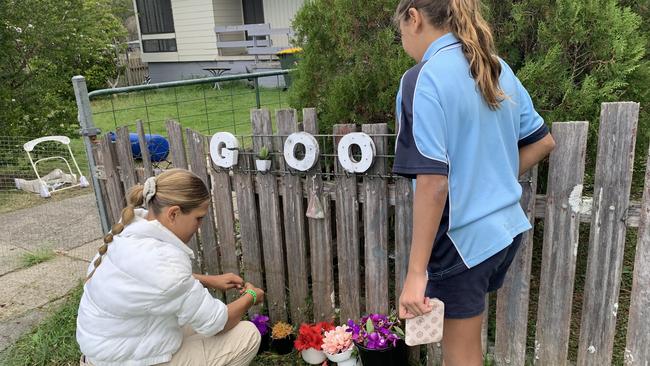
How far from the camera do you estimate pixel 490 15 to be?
2.65 m

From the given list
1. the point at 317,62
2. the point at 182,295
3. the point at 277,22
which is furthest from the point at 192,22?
the point at 182,295

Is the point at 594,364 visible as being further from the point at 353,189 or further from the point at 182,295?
the point at 182,295

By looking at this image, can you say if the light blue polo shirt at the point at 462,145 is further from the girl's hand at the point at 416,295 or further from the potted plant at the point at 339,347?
the potted plant at the point at 339,347

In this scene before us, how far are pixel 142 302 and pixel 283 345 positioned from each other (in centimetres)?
115

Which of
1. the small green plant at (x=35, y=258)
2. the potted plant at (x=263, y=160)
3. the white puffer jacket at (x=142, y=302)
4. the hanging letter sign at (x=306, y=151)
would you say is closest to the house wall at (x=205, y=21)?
the small green plant at (x=35, y=258)

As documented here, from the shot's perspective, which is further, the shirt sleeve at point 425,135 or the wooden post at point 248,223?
the wooden post at point 248,223

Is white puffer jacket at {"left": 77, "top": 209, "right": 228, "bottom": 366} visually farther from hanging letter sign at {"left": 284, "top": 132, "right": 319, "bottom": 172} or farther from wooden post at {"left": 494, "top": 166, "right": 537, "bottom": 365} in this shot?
wooden post at {"left": 494, "top": 166, "right": 537, "bottom": 365}

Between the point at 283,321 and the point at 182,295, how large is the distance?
3.83 feet

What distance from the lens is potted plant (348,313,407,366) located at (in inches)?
104

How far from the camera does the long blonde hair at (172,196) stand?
2.33m

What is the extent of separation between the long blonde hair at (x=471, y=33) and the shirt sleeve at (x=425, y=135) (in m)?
0.16

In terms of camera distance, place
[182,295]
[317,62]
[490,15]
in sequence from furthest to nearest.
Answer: [317,62]
[490,15]
[182,295]

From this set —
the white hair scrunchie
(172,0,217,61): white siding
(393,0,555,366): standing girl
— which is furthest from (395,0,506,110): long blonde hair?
(172,0,217,61): white siding

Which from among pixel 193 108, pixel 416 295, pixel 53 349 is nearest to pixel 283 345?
pixel 53 349
